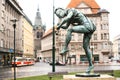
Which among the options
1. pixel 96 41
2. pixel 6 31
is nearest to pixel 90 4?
pixel 96 41

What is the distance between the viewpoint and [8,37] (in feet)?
267

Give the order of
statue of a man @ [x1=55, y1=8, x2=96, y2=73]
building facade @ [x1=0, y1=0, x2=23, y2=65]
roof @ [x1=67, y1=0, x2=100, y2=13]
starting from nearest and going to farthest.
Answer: statue of a man @ [x1=55, y1=8, x2=96, y2=73], building facade @ [x1=0, y1=0, x2=23, y2=65], roof @ [x1=67, y1=0, x2=100, y2=13]

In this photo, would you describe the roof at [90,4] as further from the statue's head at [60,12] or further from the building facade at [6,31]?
the statue's head at [60,12]

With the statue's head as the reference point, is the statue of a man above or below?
below

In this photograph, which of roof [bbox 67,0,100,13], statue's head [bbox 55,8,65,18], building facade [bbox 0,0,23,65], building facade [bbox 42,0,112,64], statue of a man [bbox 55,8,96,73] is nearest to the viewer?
statue of a man [bbox 55,8,96,73]

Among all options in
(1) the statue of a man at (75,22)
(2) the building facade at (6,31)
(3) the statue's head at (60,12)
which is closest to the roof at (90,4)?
(2) the building facade at (6,31)

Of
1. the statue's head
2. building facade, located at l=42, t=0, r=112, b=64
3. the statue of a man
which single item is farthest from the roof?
the statue's head

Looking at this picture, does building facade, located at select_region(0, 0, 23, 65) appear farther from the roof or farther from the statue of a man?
the statue of a man

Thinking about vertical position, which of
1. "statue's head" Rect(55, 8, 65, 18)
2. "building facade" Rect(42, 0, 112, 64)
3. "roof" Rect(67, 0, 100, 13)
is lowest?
"statue's head" Rect(55, 8, 65, 18)

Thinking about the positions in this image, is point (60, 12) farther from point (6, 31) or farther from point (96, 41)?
point (96, 41)

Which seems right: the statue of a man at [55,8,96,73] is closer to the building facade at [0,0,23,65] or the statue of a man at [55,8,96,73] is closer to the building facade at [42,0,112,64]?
the building facade at [0,0,23,65]

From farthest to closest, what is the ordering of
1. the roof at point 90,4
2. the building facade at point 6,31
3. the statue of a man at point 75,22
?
the roof at point 90,4
the building facade at point 6,31
the statue of a man at point 75,22

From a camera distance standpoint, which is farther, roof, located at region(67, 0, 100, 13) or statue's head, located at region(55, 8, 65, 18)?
roof, located at region(67, 0, 100, 13)

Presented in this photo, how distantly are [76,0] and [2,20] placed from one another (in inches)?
1410
